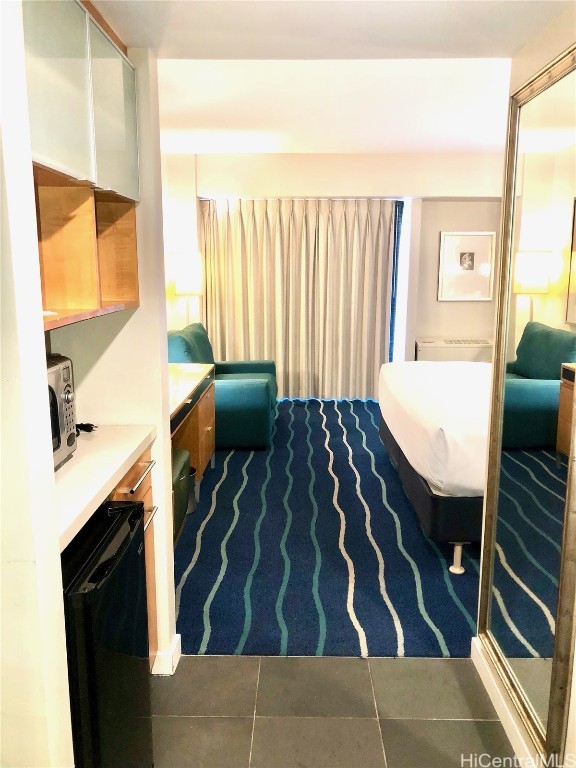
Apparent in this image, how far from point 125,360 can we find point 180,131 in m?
3.26

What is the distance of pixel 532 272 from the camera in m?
1.80

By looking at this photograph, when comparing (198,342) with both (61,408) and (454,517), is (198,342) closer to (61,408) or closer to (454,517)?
(454,517)

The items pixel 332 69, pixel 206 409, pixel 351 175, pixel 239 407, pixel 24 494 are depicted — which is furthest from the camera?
pixel 351 175

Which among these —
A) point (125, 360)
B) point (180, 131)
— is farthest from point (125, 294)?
point (180, 131)

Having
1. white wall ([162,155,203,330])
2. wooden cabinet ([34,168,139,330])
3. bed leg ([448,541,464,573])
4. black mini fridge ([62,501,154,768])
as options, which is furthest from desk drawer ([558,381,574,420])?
white wall ([162,155,203,330])

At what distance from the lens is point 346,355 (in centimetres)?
636

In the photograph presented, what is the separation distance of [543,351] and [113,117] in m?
1.46

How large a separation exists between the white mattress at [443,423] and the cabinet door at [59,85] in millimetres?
1869

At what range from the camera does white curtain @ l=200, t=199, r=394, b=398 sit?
605 cm

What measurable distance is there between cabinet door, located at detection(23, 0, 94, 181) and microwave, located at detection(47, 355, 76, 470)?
1.81 ft

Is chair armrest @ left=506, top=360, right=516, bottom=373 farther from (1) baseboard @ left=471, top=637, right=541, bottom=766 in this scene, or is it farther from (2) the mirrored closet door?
(1) baseboard @ left=471, top=637, right=541, bottom=766

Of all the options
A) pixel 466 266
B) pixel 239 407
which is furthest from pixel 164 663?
pixel 466 266

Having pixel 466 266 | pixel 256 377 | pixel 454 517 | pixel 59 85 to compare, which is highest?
pixel 59 85

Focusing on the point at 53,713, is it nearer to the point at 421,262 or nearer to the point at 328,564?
the point at 328,564
